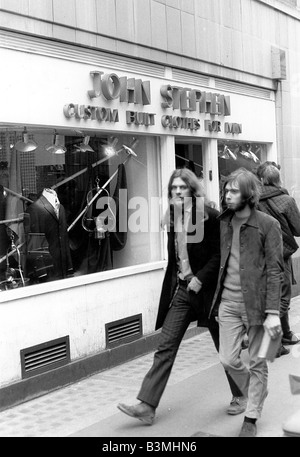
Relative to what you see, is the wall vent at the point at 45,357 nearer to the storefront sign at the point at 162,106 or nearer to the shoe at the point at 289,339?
the storefront sign at the point at 162,106

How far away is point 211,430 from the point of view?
5.42 m

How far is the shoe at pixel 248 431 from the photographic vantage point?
5.15 meters

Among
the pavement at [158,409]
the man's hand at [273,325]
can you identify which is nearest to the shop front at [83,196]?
the pavement at [158,409]

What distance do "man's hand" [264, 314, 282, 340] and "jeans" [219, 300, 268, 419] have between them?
14 centimetres

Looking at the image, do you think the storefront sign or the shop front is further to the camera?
the storefront sign

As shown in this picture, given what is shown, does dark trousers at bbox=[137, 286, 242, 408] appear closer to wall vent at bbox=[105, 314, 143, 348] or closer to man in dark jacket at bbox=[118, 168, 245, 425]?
man in dark jacket at bbox=[118, 168, 245, 425]

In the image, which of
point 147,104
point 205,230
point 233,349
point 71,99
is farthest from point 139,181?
point 233,349

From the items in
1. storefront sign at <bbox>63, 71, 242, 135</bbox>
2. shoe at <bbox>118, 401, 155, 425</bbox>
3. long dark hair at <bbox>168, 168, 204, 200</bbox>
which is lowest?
shoe at <bbox>118, 401, 155, 425</bbox>

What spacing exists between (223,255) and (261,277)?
36 cm

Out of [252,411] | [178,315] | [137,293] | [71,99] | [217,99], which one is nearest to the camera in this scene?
[252,411]

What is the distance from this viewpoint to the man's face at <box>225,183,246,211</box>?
17.4ft

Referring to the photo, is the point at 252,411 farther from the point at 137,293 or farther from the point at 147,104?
the point at 147,104

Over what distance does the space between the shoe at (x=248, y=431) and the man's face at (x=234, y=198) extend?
149 centimetres

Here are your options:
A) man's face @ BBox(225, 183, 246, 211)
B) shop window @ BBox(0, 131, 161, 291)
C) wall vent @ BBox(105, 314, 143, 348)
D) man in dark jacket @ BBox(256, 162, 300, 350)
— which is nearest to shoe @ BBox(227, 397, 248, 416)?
man's face @ BBox(225, 183, 246, 211)
